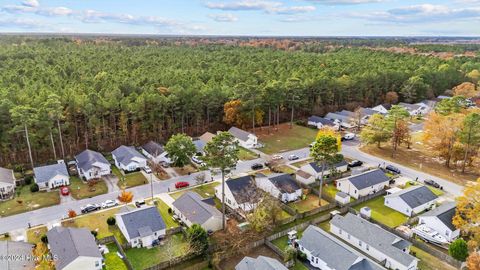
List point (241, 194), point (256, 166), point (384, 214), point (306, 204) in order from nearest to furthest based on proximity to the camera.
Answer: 1. point (384, 214)
2. point (241, 194)
3. point (306, 204)
4. point (256, 166)

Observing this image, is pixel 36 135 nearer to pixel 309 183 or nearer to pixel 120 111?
pixel 120 111

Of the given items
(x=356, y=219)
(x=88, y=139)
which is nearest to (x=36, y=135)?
(x=88, y=139)

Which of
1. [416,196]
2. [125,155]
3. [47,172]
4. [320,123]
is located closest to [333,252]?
[416,196]

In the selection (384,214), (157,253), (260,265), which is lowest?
(384,214)

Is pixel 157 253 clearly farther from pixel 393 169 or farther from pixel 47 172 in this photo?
pixel 393 169

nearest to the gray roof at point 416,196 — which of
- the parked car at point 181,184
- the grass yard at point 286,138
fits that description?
the grass yard at point 286,138

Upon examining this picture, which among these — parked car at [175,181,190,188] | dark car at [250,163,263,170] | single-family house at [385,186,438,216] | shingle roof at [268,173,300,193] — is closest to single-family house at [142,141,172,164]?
parked car at [175,181,190,188]

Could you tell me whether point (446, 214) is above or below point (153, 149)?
above
